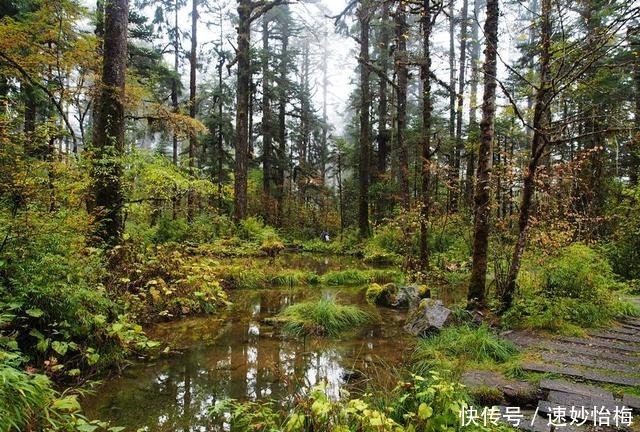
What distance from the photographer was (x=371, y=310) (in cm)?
801

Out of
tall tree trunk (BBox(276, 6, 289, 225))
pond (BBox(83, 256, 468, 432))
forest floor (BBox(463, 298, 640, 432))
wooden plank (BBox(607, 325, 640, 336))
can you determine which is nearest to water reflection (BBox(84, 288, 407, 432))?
pond (BBox(83, 256, 468, 432))

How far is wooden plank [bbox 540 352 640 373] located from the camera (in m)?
4.50

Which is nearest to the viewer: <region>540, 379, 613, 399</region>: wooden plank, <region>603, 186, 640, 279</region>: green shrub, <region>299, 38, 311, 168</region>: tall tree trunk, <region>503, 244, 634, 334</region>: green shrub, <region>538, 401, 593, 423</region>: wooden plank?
<region>538, 401, 593, 423</region>: wooden plank

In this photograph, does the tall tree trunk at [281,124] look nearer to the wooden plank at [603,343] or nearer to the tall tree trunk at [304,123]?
the tall tree trunk at [304,123]

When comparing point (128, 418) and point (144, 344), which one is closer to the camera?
point (128, 418)

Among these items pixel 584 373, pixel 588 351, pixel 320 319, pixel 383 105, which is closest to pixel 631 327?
pixel 588 351

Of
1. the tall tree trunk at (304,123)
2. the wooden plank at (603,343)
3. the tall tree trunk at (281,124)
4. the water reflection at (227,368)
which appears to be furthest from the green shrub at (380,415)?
the tall tree trunk at (304,123)

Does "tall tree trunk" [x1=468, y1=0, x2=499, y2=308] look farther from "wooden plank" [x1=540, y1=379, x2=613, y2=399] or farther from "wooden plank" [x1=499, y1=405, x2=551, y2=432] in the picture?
"wooden plank" [x1=499, y1=405, x2=551, y2=432]

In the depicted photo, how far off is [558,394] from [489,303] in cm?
325

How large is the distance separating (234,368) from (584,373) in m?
3.90

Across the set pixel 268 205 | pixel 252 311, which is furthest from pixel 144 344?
pixel 268 205

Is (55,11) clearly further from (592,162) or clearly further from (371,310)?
(592,162)

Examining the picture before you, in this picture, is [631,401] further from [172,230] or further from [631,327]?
[172,230]

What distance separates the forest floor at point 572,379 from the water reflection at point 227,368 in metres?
1.50
